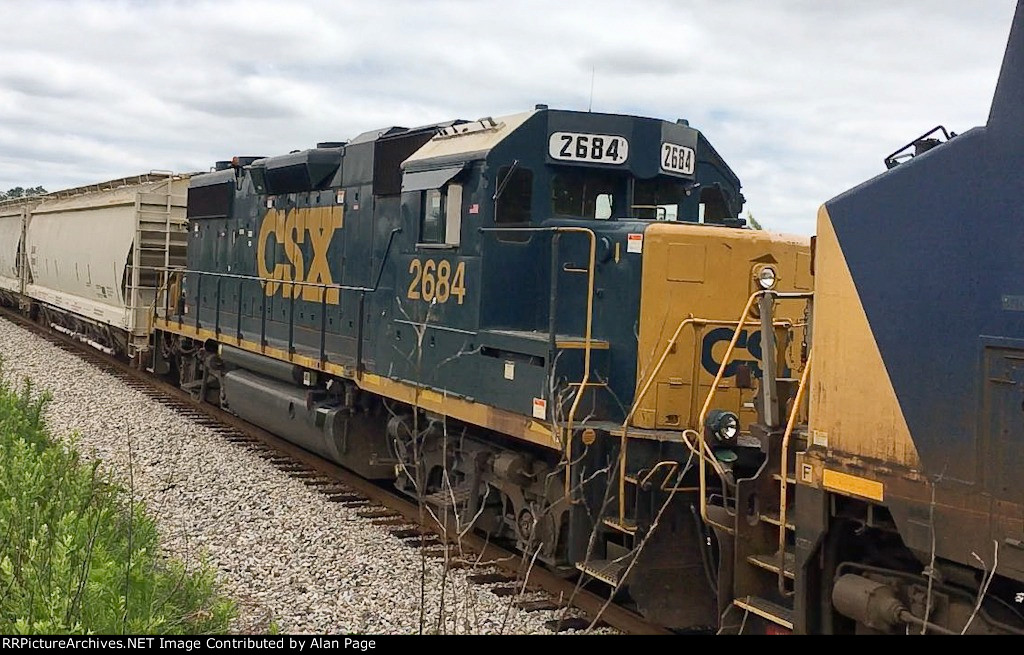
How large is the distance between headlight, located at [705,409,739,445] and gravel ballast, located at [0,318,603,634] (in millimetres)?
1703

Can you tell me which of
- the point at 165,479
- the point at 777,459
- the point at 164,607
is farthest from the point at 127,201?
the point at 777,459

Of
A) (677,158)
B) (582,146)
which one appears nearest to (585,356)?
(582,146)

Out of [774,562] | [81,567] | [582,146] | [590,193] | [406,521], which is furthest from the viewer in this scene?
[406,521]

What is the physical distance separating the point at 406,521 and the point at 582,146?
394 cm

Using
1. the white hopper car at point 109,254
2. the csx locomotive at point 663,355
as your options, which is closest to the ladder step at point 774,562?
the csx locomotive at point 663,355

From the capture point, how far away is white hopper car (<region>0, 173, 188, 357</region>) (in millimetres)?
17594

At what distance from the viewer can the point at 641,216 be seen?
7605 mm

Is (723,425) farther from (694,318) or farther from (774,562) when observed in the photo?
(774,562)

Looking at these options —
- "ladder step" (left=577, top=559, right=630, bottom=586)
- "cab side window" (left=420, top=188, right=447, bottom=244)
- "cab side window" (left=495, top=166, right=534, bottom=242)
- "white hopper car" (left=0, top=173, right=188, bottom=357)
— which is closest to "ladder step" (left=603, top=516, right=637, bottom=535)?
"ladder step" (left=577, top=559, right=630, bottom=586)

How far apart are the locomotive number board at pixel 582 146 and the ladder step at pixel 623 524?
2.83 metres

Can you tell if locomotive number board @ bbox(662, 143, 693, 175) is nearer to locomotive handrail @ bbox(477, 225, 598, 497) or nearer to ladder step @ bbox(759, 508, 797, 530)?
locomotive handrail @ bbox(477, 225, 598, 497)

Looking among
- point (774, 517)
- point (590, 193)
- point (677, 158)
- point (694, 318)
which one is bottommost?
point (774, 517)

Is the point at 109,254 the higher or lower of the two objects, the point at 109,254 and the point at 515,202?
the lower

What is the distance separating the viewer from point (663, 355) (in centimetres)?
618
